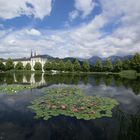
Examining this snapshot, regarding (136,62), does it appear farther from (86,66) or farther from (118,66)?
(86,66)

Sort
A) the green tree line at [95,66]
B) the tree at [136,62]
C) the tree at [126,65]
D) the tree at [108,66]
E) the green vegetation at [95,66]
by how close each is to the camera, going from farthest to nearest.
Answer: the tree at [108,66] < the tree at [126,65] < the green vegetation at [95,66] < the green tree line at [95,66] < the tree at [136,62]

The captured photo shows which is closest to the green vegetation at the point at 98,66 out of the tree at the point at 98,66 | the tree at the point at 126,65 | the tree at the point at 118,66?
the tree at the point at 98,66

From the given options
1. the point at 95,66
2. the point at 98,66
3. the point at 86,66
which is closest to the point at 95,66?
the point at 95,66

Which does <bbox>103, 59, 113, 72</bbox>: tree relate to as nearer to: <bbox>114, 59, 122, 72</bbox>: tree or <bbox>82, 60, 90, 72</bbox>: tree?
<bbox>114, 59, 122, 72</bbox>: tree

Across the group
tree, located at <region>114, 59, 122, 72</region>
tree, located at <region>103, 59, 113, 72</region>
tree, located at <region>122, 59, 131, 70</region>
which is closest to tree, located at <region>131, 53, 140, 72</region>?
tree, located at <region>122, 59, 131, 70</region>

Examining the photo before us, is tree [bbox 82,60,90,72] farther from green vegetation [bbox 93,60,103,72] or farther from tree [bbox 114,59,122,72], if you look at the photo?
tree [bbox 114,59,122,72]

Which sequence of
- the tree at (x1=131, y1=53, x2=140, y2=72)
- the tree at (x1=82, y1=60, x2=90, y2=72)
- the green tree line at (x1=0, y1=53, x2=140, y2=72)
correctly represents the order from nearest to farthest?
1. the tree at (x1=131, y1=53, x2=140, y2=72)
2. the green tree line at (x1=0, y1=53, x2=140, y2=72)
3. the tree at (x1=82, y1=60, x2=90, y2=72)

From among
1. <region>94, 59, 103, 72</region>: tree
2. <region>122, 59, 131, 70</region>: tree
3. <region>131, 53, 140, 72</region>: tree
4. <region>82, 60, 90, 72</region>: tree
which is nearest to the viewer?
<region>131, 53, 140, 72</region>: tree

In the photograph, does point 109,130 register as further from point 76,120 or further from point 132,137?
point 132,137

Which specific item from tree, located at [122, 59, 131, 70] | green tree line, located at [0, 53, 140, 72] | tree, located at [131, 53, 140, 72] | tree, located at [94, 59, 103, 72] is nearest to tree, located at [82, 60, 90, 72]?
green tree line, located at [0, 53, 140, 72]

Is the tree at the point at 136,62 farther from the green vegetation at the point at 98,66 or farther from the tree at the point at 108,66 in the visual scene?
the green vegetation at the point at 98,66

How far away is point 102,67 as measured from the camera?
9356 cm

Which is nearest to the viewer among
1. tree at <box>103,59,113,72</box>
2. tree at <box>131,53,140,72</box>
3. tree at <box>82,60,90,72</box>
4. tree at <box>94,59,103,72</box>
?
tree at <box>131,53,140,72</box>

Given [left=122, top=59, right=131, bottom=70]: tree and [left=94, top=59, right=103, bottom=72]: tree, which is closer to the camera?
[left=122, top=59, right=131, bottom=70]: tree
